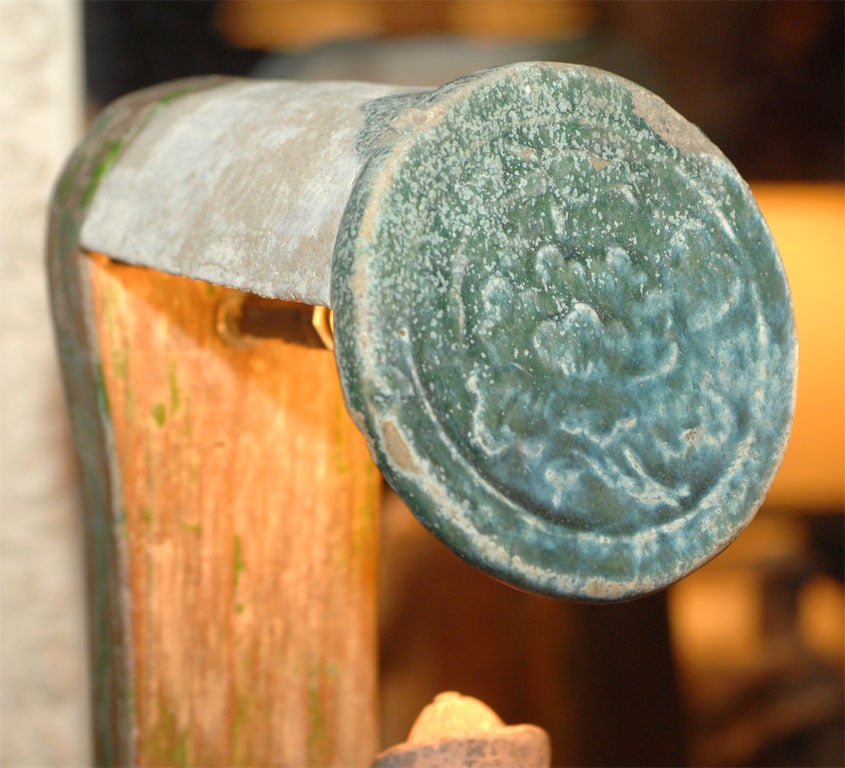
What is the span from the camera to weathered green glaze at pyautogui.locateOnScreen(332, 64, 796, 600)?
0.43 m

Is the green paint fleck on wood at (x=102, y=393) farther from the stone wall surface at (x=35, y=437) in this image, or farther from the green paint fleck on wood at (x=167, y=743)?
the stone wall surface at (x=35, y=437)

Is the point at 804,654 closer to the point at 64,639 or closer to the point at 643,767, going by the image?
the point at 643,767

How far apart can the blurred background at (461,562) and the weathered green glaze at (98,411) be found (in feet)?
0.97

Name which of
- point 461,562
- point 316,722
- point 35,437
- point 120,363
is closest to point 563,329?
point 120,363

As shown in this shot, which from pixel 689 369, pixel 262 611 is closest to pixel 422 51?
pixel 262 611

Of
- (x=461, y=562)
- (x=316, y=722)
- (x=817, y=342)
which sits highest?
(x=817, y=342)

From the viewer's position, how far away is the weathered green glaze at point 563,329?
1.41 ft

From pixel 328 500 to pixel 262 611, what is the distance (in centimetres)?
9

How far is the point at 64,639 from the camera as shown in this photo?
1.07m

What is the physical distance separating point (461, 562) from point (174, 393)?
0.63 metres

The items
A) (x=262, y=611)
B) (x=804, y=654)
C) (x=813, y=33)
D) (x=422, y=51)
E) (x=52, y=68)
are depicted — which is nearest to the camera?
(x=262, y=611)

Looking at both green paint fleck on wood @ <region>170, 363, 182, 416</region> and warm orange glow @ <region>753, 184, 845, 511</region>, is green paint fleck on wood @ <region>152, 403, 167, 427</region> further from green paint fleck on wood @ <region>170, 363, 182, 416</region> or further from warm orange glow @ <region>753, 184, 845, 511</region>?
warm orange glow @ <region>753, 184, 845, 511</region>

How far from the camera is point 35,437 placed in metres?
1.04

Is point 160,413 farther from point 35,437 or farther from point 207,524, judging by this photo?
point 35,437
